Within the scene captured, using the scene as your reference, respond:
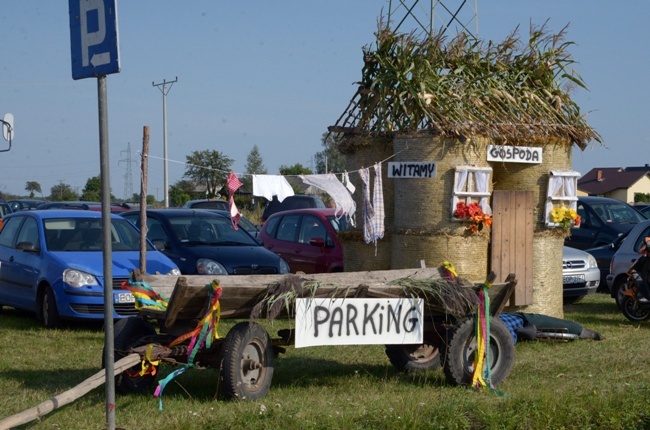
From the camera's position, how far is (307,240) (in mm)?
16344

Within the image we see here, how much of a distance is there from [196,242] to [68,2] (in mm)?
8679

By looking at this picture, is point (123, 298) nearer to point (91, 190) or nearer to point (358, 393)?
point (358, 393)

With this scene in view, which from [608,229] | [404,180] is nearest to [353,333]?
[404,180]

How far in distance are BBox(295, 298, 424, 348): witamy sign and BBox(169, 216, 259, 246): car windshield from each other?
698 centimetres

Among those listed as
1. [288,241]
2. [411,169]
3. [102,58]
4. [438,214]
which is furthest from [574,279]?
[102,58]

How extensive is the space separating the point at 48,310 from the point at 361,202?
14.7 feet

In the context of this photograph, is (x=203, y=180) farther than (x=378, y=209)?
Yes

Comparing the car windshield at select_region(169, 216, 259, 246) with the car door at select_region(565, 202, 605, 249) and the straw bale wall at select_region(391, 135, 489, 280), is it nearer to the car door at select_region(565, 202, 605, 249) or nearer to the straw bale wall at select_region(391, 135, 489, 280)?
the straw bale wall at select_region(391, 135, 489, 280)

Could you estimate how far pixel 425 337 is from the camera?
853 cm

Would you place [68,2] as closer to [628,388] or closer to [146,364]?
[146,364]

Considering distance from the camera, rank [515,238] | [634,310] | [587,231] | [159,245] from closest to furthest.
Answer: [515,238]
[159,245]
[634,310]
[587,231]

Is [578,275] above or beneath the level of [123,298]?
beneath

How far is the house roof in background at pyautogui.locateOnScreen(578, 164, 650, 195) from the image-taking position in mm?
83438

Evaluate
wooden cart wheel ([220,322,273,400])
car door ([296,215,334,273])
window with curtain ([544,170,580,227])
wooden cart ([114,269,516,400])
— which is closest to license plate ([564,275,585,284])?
window with curtain ([544,170,580,227])
